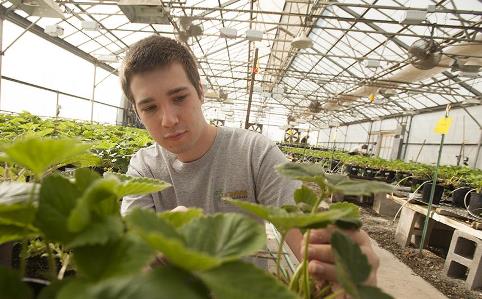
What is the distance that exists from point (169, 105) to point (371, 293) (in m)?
1.11

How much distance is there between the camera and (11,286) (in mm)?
355

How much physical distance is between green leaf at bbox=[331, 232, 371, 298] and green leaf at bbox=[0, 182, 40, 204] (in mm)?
348

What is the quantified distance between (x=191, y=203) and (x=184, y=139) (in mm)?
375

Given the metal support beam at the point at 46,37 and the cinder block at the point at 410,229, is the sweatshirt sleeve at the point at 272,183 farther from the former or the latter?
the metal support beam at the point at 46,37

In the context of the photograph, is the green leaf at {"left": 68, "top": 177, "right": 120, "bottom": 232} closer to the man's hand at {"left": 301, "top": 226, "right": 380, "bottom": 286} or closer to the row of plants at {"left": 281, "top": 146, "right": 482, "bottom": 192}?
the man's hand at {"left": 301, "top": 226, "right": 380, "bottom": 286}

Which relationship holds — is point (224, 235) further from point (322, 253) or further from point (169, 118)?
point (169, 118)

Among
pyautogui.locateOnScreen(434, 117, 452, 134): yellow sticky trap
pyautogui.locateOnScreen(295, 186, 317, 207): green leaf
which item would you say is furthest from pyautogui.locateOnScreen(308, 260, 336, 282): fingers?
pyautogui.locateOnScreen(434, 117, 452, 134): yellow sticky trap

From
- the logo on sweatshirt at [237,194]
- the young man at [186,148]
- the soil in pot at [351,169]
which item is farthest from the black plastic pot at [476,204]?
the soil in pot at [351,169]

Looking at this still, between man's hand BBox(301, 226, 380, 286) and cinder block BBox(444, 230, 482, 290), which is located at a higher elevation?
man's hand BBox(301, 226, 380, 286)

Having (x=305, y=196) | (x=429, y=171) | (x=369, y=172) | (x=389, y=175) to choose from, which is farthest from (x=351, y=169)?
(x=305, y=196)

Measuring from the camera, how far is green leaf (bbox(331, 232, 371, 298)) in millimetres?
385

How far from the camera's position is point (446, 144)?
15867 mm

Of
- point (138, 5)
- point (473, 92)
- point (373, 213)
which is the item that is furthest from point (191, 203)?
point (473, 92)

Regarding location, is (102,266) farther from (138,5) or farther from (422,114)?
(422,114)
